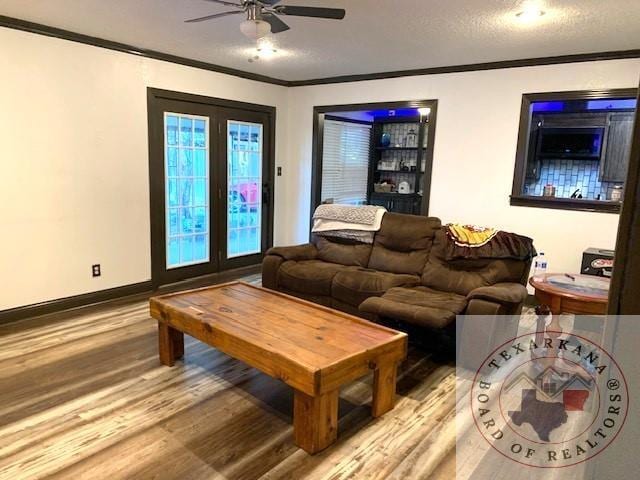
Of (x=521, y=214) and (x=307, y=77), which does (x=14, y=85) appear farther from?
(x=521, y=214)

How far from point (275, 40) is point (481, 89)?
2.17 m

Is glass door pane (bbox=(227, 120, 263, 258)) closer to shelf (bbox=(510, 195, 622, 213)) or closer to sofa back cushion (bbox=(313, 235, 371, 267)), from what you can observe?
sofa back cushion (bbox=(313, 235, 371, 267))

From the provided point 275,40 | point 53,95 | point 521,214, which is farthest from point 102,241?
point 521,214

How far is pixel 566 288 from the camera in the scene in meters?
2.96

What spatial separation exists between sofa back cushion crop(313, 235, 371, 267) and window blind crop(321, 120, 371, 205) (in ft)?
7.75

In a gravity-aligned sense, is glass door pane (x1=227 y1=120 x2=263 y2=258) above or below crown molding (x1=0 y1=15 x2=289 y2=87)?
below

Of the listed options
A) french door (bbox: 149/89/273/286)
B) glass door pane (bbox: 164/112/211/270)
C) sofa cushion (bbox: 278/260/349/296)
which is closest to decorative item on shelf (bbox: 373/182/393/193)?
french door (bbox: 149/89/273/286)

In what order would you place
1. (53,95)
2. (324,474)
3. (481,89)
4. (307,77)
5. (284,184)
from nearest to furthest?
(324,474)
(53,95)
(481,89)
(307,77)
(284,184)

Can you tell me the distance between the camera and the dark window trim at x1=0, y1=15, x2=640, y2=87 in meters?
3.62

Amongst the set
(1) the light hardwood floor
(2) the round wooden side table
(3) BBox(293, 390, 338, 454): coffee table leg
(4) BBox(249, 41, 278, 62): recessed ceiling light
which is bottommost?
(1) the light hardwood floor

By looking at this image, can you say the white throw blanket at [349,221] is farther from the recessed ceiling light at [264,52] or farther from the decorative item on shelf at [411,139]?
the decorative item on shelf at [411,139]

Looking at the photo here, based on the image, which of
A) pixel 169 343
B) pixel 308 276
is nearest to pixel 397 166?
pixel 308 276

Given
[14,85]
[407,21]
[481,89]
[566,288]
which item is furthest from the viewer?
[481,89]

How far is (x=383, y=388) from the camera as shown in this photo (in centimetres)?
251
